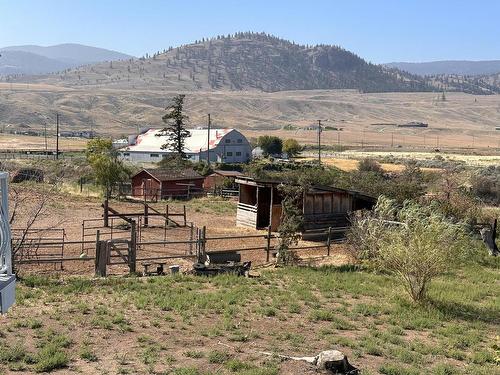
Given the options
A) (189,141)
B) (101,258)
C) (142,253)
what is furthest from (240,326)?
(189,141)

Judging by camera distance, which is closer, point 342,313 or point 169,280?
point 342,313

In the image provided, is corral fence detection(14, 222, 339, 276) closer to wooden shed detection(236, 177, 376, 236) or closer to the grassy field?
the grassy field

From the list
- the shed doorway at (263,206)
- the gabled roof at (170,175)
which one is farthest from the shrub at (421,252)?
the gabled roof at (170,175)

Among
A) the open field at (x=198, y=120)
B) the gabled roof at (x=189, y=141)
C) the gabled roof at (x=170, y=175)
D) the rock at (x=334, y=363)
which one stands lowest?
the rock at (x=334, y=363)

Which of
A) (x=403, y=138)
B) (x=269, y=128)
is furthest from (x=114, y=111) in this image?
(x=403, y=138)

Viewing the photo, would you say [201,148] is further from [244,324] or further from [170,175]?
[244,324]

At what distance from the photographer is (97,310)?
12992mm

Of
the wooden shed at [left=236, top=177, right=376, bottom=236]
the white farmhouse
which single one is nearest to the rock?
the wooden shed at [left=236, top=177, right=376, bottom=236]

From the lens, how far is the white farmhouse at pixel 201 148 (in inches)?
2741

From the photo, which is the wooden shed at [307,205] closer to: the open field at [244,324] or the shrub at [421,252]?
the open field at [244,324]

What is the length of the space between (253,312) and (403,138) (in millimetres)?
139049

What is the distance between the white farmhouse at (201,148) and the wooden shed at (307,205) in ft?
127

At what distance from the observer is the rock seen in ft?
32.0

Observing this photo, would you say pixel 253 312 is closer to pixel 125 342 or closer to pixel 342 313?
pixel 342 313
